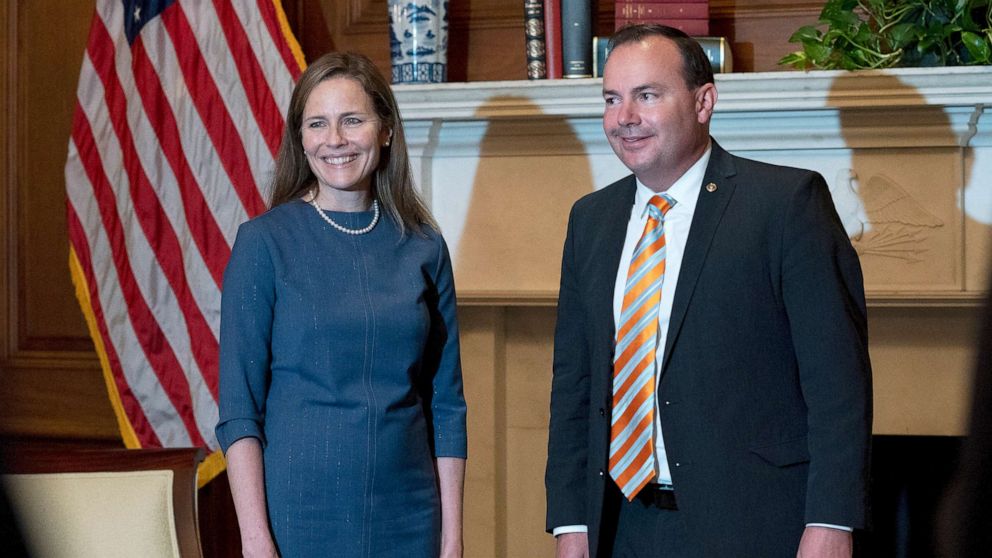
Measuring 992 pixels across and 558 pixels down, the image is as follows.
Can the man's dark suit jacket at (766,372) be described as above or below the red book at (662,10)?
below

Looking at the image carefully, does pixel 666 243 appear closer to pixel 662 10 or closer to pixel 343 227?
pixel 343 227

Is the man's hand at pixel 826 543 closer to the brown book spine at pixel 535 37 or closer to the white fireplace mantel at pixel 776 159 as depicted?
the white fireplace mantel at pixel 776 159

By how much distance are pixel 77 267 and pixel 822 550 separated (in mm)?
2610

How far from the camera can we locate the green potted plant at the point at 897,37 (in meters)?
3.02

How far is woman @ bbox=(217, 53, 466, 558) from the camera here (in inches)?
79.4

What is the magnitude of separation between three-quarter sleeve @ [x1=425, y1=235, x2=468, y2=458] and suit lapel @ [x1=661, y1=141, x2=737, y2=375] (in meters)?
0.41

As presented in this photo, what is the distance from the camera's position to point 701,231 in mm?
2072

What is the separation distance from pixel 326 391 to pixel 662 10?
5.62 ft

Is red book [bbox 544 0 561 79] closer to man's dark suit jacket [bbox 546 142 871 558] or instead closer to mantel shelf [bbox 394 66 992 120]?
mantel shelf [bbox 394 66 992 120]

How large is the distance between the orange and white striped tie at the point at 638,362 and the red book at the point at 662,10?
1.21 meters

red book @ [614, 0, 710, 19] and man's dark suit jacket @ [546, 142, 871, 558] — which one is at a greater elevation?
red book @ [614, 0, 710, 19]

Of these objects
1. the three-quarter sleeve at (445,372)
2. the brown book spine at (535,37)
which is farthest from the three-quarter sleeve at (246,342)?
the brown book spine at (535,37)

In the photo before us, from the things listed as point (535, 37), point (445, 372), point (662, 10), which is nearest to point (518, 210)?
point (535, 37)

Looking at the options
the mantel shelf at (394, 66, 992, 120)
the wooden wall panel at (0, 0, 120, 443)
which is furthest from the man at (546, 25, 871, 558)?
the wooden wall panel at (0, 0, 120, 443)
